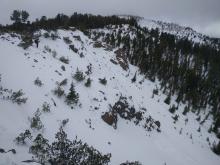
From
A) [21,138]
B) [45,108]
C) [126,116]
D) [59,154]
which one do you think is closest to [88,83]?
[126,116]

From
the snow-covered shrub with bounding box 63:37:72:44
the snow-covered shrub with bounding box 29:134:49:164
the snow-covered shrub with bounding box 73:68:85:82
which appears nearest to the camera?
the snow-covered shrub with bounding box 29:134:49:164

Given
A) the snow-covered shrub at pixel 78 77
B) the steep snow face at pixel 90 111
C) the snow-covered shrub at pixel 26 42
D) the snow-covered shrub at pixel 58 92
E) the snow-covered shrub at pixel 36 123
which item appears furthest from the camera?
the snow-covered shrub at pixel 78 77

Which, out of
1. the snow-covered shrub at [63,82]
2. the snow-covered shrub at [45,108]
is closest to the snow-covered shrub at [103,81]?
the snow-covered shrub at [63,82]

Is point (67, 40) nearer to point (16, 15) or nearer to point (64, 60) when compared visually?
point (64, 60)

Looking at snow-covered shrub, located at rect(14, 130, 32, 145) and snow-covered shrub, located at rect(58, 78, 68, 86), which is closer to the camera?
snow-covered shrub, located at rect(14, 130, 32, 145)

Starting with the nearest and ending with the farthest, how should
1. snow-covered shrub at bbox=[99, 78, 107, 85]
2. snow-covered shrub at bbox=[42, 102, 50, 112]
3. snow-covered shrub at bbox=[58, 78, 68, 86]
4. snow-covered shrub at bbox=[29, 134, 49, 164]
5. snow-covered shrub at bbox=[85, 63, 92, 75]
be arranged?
snow-covered shrub at bbox=[29, 134, 49, 164] → snow-covered shrub at bbox=[42, 102, 50, 112] → snow-covered shrub at bbox=[58, 78, 68, 86] → snow-covered shrub at bbox=[99, 78, 107, 85] → snow-covered shrub at bbox=[85, 63, 92, 75]

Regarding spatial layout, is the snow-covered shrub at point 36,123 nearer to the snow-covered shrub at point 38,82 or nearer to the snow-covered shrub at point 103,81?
the snow-covered shrub at point 38,82

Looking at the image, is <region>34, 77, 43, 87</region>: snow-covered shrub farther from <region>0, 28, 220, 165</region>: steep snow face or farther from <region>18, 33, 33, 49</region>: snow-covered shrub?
<region>18, 33, 33, 49</region>: snow-covered shrub

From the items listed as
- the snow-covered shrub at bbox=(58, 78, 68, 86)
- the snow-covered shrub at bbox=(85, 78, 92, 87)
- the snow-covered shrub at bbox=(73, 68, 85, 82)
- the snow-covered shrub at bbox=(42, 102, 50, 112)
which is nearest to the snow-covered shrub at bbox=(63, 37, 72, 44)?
the snow-covered shrub at bbox=(73, 68, 85, 82)

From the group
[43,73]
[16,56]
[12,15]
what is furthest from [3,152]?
[12,15]
